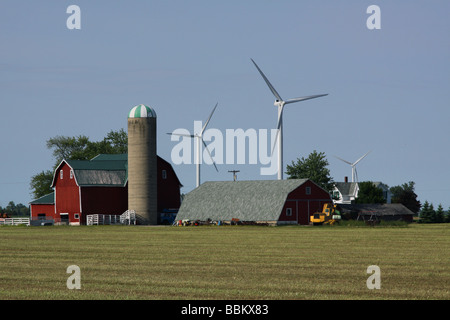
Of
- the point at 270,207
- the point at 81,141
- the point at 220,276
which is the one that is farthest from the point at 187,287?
the point at 81,141

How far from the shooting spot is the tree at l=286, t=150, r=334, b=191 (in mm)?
130125

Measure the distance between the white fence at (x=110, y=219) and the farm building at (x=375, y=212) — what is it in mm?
28667

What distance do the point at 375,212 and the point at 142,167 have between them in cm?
3447

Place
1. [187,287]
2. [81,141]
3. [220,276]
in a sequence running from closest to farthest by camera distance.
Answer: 1. [187,287]
2. [220,276]
3. [81,141]

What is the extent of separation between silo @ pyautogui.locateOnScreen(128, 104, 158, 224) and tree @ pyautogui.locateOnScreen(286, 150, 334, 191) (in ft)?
142

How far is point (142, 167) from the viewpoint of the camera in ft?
304

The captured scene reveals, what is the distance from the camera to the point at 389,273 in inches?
978

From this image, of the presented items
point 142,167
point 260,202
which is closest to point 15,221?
point 142,167

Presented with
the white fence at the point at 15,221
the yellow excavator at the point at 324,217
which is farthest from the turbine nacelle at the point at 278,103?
the white fence at the point at 15,221

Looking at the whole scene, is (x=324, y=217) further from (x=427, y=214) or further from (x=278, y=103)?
(x=427, y=214)

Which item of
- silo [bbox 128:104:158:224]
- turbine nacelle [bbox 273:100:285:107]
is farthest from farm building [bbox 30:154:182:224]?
turbine nacelle [bbox 273:100:285:107]

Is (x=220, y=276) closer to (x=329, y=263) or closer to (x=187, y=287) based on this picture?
(x=187, y=287)

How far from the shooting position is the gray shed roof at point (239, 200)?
284 ft
